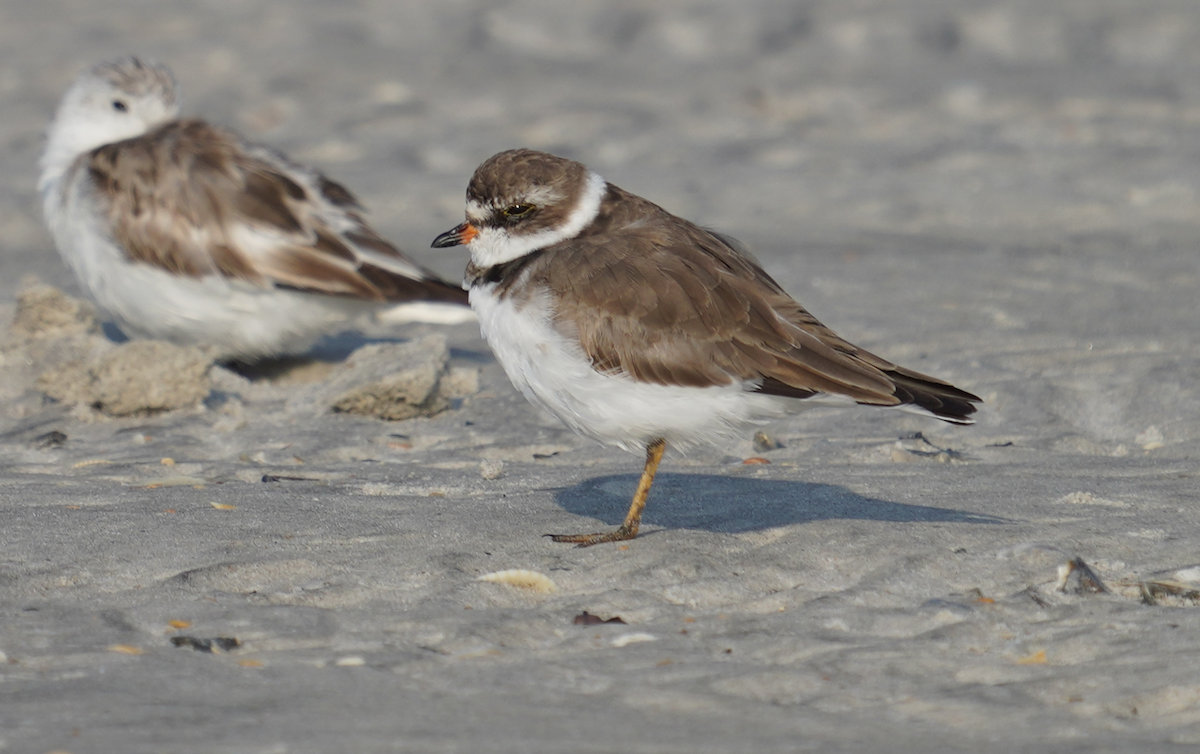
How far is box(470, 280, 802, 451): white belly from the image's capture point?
4484 millimetres

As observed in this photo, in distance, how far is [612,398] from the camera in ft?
14.8

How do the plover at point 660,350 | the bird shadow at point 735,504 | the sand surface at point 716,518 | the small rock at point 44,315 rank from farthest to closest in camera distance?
the small rock at point 44,315 < the bird shadow at point 735,504 < the plover at point 660,350 < the sand surface at point 716,518

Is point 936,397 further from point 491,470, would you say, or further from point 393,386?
point 393,386

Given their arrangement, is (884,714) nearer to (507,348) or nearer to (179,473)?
(507,348)

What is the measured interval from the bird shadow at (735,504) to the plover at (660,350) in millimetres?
336

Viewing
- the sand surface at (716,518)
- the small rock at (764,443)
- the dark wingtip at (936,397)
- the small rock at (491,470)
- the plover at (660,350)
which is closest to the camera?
the sand surface at (716,518)

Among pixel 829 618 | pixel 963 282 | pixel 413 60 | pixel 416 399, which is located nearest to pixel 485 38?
pixel 413 60

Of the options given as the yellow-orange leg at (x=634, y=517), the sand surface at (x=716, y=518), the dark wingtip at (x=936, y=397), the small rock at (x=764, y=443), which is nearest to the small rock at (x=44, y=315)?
the sand surface at (x=716, y=518)

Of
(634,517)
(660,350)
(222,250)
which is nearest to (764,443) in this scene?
(634,517)

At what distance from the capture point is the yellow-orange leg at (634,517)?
4.54 meters

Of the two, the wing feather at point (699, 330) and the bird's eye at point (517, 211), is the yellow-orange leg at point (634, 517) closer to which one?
the wing feather at point (699, 330)

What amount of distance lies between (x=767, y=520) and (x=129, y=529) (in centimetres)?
212

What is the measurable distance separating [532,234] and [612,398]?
2.47ft

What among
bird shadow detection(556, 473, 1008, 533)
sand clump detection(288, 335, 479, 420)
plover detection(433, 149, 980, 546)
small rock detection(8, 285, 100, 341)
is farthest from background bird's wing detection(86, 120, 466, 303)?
plover detection(433, 149, 980, 546)
